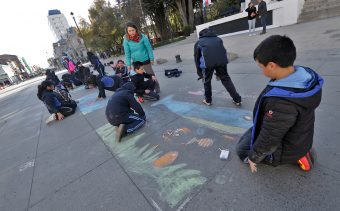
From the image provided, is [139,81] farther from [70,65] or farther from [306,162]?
[70,65]

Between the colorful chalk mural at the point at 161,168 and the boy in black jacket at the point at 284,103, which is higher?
the boy in black jacket at the point at 284,103

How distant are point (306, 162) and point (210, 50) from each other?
2283 mm

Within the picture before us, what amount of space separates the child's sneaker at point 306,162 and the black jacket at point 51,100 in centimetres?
627

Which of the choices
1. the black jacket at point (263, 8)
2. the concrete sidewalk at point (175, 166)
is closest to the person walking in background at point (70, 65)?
the concrete sidewalk at point (175, 166)

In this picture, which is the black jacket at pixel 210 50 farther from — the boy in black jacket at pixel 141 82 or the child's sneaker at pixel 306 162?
the boy in black jacket at pixel 141 82

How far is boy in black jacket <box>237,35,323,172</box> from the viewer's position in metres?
1.55

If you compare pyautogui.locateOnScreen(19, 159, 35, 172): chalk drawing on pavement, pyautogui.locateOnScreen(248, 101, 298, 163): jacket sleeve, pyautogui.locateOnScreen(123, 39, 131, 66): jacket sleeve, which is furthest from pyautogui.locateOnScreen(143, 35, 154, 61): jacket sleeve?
pyautogui.locateOnScreen(248, 101, 298, 163): jacket sleeve

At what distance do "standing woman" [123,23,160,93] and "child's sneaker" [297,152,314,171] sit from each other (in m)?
4.27

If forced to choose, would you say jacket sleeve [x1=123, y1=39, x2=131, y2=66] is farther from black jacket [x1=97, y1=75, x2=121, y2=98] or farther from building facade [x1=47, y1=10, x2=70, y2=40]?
building facade [x1=47, y1=10, x2=70, y2=40]

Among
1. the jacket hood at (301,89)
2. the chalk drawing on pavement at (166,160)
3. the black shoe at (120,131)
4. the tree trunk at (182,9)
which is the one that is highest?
the tree trunk at (182,9)

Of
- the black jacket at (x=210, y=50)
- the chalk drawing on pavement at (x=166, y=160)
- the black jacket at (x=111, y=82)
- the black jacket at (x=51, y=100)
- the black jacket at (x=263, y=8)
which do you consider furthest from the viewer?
the black jacket at (x=263, y=8)

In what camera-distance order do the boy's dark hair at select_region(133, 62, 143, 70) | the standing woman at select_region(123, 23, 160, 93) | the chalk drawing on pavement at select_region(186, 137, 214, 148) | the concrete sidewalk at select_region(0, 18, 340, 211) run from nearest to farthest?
the concrete sidewalk at select_region(0, 18, 340, 211), the chalk drawing on pavement at select_region(186, 137, 214, 148), the standing woman at select_region(123, 23, 160, 93), the boy's dark hair at select_region(133, 62, 143, 70)

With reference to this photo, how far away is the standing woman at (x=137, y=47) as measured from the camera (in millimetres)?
5118

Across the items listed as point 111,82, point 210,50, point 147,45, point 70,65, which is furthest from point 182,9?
point 210,50
